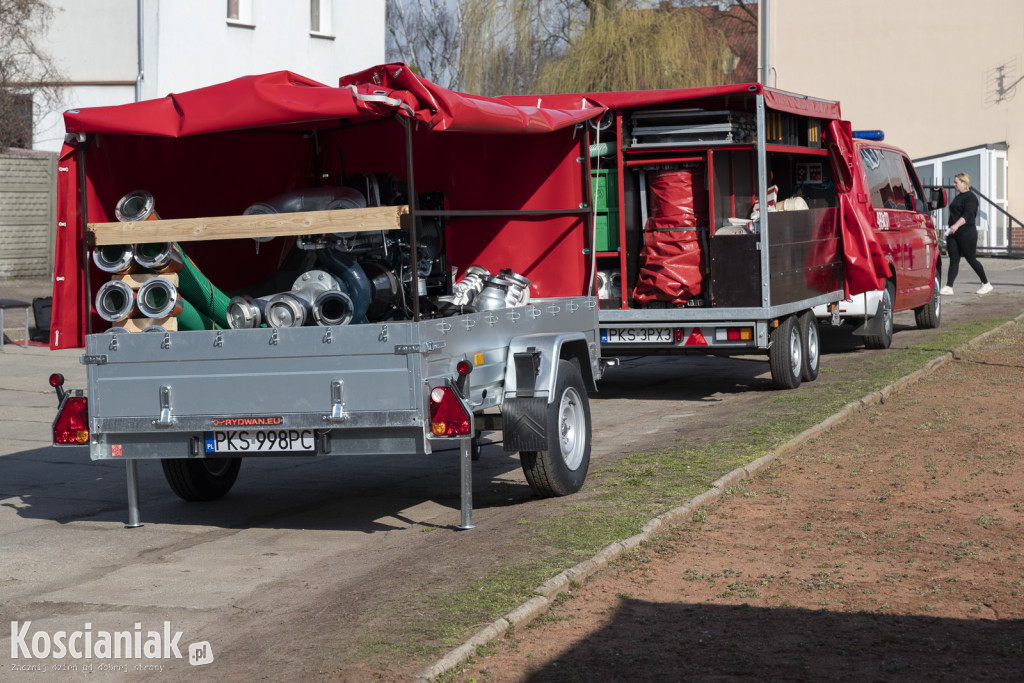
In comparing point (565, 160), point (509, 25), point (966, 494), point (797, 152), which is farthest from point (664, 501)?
point (509, 25)

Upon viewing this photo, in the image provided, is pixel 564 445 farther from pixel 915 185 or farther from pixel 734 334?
pixel 915 185

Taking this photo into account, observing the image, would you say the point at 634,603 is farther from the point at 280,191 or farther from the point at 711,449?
the point at 280,191

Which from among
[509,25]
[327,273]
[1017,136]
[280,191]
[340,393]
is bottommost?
[340,393]

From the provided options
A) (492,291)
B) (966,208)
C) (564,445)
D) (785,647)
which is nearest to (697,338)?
(492,291)

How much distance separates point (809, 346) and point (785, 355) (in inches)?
30.4

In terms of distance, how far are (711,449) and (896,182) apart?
793 cm

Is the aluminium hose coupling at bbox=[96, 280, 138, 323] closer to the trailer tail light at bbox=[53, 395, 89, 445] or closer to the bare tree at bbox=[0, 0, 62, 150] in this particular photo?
the trailer tail light at bbox=[53, 395, 89, 445]

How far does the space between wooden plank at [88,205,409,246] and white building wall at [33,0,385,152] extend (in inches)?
727

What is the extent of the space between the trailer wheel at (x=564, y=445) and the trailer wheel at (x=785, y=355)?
4368mm

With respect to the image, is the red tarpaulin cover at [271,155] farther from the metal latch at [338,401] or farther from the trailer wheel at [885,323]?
the trailer wheel at [885,323]

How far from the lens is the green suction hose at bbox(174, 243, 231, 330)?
25.0ft

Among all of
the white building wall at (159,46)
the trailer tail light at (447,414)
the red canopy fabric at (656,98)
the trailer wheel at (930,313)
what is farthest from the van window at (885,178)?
the white building wall at (159,46)

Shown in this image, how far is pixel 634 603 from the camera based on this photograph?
5.47m

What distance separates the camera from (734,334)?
11.5 meters
